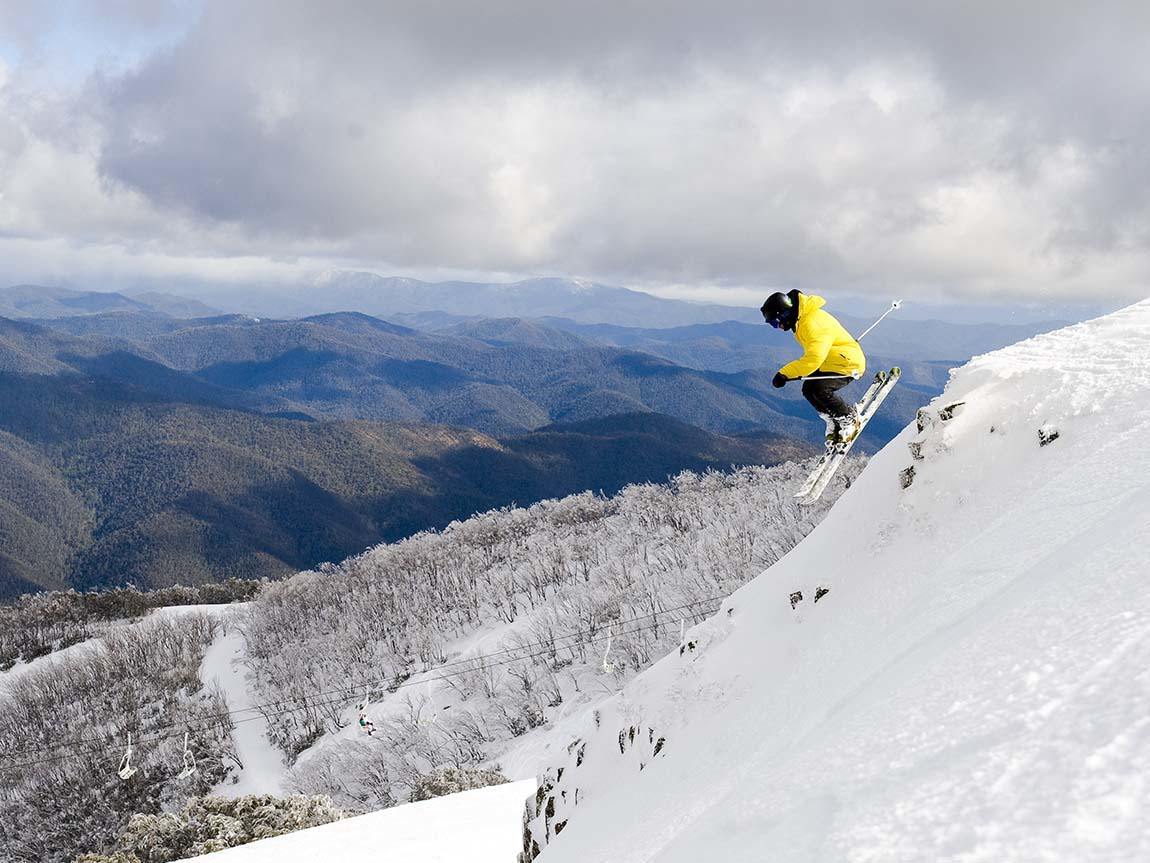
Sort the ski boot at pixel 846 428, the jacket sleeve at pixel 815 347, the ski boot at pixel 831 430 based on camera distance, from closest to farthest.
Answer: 1. the jacket sleeve at pixel 815 347
2. the ski boot at pixel 846 428
3. the ski boot at pixel 831 430

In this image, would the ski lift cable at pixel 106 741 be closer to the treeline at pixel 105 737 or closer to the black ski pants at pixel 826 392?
the treeline at pixel 105 737

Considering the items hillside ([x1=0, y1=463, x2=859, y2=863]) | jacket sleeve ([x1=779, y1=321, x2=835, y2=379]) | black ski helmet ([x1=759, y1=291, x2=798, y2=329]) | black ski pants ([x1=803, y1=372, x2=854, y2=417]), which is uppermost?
black ski helmet ([x1=759, y1=291, x2=798, y2=329])

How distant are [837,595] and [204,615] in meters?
102

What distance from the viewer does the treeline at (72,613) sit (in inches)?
3666

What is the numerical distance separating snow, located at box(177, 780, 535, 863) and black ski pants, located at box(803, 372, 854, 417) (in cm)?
1549

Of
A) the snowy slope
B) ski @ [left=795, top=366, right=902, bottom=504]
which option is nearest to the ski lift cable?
ski @ [left=795, top=366, right=902, bottom=504]

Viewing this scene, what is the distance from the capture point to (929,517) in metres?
12.2

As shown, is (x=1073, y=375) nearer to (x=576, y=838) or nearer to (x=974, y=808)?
(x=974, y=808)

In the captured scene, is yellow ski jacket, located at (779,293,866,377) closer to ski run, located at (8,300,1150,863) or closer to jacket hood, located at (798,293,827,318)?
jacket hood, located at (798,293,827,318)

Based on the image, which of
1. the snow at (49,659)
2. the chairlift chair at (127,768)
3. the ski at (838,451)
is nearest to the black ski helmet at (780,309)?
the ski at (838,451)

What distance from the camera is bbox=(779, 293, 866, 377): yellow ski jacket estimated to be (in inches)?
542

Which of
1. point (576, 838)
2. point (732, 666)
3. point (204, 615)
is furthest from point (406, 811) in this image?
point (204, 615)

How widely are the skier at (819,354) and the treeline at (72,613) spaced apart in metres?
107

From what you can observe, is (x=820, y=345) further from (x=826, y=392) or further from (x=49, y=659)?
(x=49, y=659)
